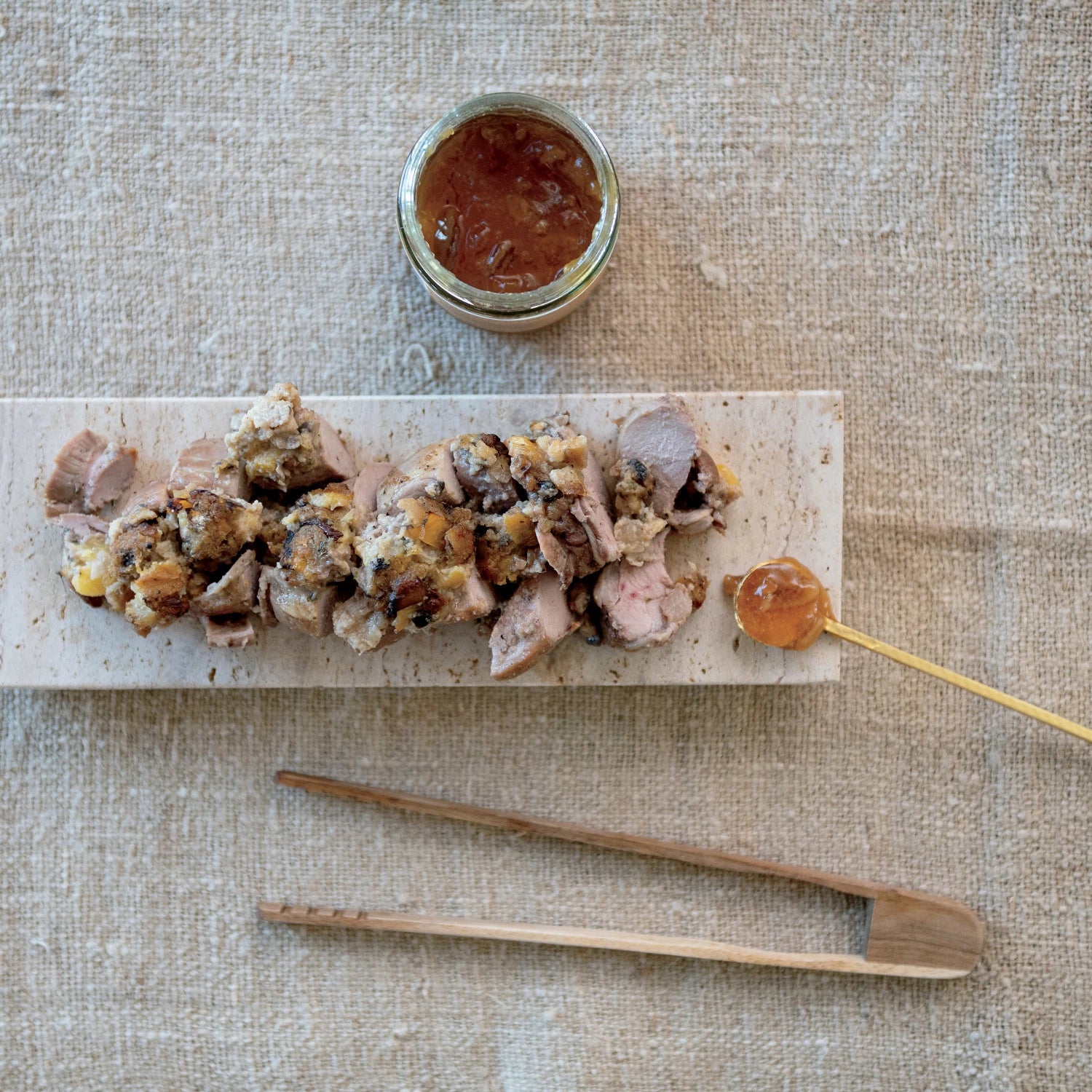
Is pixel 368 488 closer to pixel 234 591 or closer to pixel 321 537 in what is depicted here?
pixel 321 537

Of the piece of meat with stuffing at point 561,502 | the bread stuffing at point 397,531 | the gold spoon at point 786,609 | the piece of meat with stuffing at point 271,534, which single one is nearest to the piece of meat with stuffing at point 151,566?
the bread stuffing at point 397,531

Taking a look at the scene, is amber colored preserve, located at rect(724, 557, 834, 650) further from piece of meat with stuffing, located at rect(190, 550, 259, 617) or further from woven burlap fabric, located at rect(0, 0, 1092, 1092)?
piece of meat with stuffing, located at rect(190, 550, 259, 617)

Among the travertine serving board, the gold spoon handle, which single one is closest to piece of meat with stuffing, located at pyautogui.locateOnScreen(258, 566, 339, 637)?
the travertine serving board

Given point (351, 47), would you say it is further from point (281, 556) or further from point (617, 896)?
point (617, 896)

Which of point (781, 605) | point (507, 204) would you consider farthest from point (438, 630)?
point (507, 204)

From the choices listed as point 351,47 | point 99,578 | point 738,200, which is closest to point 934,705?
point 738,200
